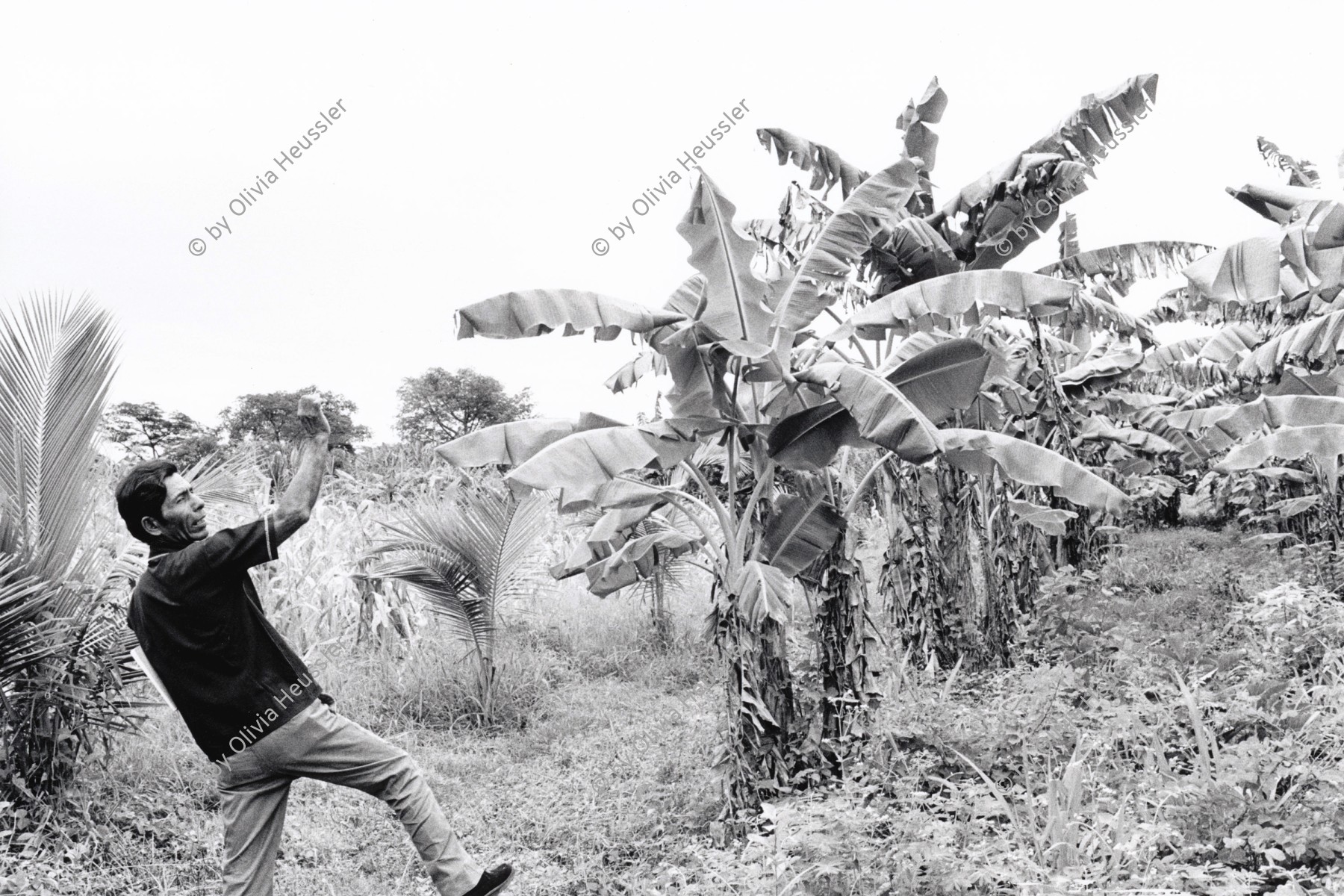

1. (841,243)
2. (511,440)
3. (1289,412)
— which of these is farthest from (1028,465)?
(1289,412)

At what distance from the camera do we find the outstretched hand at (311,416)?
123 inches

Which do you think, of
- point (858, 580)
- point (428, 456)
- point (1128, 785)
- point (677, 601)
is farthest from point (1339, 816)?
point (428, 456)

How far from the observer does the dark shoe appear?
3.37 meters

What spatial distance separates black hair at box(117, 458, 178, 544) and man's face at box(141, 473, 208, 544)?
16mm

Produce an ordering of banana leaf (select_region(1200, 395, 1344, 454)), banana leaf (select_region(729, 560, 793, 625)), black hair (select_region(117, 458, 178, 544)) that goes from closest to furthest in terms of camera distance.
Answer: black hair (select_region(117, 458, 178, 544)) → banana leaf (select_region(729, 560, 793, 625)) → banana leaf (select_region(1200, 395, 1344, 454))

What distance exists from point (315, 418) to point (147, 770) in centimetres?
344

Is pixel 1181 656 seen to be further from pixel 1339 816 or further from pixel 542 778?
pixel 542 778

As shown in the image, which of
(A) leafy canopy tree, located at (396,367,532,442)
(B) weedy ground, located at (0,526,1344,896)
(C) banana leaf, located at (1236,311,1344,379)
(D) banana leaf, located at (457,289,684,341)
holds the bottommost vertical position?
(B) weedy ground, located at (0,526,1344,896)

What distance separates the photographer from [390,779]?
3367 millimetres

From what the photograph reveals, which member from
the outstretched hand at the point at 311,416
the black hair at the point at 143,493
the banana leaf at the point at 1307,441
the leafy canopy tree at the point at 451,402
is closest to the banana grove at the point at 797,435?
the outstretched hand at the point at 311,416

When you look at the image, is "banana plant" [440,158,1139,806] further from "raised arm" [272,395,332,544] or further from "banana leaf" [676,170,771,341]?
"raised arm" [272,395,332,544]

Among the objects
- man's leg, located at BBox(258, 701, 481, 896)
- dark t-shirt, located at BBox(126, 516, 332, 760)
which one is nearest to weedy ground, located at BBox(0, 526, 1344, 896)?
man's leg, located at BBox(258, 701, 481, 896)

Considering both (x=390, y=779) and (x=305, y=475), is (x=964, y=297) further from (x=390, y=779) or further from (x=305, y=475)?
(x=390, y=779)

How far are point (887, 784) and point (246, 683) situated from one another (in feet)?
9.44
